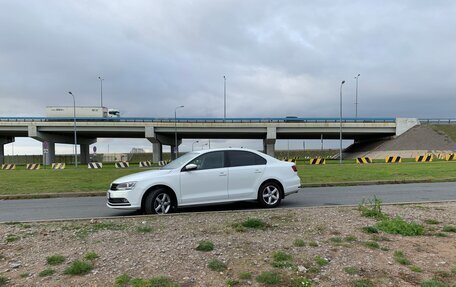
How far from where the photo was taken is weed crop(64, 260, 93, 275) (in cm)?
432

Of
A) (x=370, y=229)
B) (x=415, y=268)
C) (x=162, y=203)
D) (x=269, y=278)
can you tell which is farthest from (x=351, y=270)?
(x=162, y=203)

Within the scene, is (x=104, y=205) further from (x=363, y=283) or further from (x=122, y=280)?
(x=363, y=283)

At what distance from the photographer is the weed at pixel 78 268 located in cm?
432

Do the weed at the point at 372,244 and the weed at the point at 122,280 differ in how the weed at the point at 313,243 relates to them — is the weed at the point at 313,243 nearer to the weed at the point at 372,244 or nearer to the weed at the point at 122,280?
the weed at the point at 372,244

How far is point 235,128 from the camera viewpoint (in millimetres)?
60750

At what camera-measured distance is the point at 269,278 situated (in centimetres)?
402

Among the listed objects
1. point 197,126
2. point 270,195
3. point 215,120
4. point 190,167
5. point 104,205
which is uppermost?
point 215,120

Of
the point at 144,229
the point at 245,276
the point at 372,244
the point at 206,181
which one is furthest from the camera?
the point at 206,181

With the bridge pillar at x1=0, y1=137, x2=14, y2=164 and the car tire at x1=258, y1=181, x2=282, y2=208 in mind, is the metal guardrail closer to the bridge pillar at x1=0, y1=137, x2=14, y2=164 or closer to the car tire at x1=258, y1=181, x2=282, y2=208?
the bridge pillar at x1=0, y1=137, x2=14, y2=164

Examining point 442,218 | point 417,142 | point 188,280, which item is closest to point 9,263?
point 188,280

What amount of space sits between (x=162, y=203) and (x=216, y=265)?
406 cm

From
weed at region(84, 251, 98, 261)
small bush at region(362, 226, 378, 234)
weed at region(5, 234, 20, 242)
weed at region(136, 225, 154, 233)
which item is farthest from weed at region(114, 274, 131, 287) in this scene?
small bush at region(362, 226, 378, 234)

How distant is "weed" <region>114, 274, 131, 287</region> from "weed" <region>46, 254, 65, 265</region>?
1.09m

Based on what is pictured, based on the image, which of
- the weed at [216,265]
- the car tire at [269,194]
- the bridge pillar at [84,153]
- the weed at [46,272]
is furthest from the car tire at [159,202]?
the bridge pillar at [84,153]
